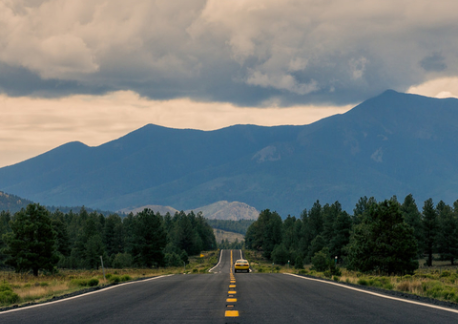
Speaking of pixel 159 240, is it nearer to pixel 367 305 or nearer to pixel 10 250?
pixel 10 250

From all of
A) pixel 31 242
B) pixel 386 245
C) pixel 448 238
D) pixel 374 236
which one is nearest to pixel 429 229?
pixel 448 238

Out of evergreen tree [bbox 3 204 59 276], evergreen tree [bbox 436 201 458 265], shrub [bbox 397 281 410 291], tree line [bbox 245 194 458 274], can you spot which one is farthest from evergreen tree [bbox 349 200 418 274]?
evergreen tree [bbox 436 201 458 265]

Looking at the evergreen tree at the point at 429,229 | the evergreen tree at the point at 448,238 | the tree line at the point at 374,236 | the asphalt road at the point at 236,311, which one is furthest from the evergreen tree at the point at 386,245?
the evergreen tree at the point at 429,229

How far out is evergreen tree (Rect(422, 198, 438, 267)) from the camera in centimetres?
9388

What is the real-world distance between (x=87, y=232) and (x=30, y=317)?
115 metres

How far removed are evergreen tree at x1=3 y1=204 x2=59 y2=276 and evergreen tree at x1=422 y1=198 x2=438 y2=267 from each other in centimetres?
6859

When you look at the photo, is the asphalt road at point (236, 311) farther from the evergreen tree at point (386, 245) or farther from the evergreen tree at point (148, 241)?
the evergreen tree at point (148, 241)

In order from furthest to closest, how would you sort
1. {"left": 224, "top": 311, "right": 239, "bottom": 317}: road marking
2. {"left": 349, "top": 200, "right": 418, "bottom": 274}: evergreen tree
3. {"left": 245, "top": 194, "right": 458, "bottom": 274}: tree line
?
{"left": 245, "top": 194, "right": 458, "bottom": 274}: tree line → {"left": 349, "top": 200, "right": 418, "bottom": 274}: evergreen tree → {"left": 224, "top": 311, "right": 239, "bottom": 317}: road marking

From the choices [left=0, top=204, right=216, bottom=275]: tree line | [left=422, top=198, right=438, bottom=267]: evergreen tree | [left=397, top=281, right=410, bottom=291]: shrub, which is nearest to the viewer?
[left=397, top=281, right=410, bottom=291]: shrub

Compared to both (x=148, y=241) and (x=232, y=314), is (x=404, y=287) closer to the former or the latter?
(x=232, y=314)

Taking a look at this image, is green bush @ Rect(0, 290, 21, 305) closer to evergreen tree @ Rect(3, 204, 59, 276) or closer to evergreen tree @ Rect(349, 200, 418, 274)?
evergreen tree @ Rect(349, 200, 418, 274)

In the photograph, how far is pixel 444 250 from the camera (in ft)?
303

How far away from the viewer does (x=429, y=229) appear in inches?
3752

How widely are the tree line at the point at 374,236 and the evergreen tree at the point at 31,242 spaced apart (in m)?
33.2
